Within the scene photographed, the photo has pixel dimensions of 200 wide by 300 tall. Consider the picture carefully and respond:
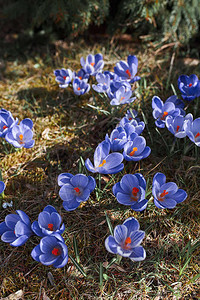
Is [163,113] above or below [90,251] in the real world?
above

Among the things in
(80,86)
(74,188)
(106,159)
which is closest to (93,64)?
(80,86)

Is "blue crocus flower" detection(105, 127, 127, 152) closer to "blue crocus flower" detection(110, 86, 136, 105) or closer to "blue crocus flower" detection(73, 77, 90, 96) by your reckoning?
"blue crocus flower" detection(110, 86, 136, 105)

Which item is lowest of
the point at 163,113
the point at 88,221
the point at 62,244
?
the point at 88,221

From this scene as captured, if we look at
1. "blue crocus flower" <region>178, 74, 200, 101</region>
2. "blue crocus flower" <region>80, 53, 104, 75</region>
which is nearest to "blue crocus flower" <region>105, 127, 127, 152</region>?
"blue crocus flower" <region>178, 74, 200, 101</region>

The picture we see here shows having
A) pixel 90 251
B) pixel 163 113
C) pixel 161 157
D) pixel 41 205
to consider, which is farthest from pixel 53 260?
pixel 163 113

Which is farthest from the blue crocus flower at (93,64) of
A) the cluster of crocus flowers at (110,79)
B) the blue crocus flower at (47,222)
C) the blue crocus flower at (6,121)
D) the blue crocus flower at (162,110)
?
the blue crocus flower at (47,222)

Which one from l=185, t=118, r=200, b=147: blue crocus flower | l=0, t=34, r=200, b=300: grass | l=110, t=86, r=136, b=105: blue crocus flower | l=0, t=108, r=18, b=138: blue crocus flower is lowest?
l=0, t=34, r=200, b=300: grass

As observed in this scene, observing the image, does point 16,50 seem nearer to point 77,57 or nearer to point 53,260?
point 77,57

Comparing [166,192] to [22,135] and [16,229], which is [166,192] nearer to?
[16,229]
